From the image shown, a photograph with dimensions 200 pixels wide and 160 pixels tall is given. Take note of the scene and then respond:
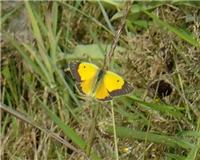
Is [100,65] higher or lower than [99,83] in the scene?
lower

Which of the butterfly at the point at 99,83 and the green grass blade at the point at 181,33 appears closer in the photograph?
the butterfly at the point at 99,83

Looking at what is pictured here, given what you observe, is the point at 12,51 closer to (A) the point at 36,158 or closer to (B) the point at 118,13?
(B) the point at 118,13

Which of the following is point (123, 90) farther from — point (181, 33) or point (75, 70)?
point (181, 33)

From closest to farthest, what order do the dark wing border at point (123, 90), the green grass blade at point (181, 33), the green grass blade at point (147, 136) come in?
the dark wing border at point (123, 90), the green grass blade at point (147, 136), the green grass blade at point (181, 33)

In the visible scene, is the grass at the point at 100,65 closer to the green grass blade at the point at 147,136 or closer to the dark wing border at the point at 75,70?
the green grass blade at the point at 147,136

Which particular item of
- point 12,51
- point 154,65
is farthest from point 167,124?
point 12,51

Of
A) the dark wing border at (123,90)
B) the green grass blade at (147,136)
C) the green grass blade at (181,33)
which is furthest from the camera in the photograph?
the green grass blade at (181,33)

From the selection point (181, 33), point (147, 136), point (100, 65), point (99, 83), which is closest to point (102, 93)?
point (99, 83)

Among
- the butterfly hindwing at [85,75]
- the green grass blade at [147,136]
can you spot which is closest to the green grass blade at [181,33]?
the green grass blade at [147,136]
